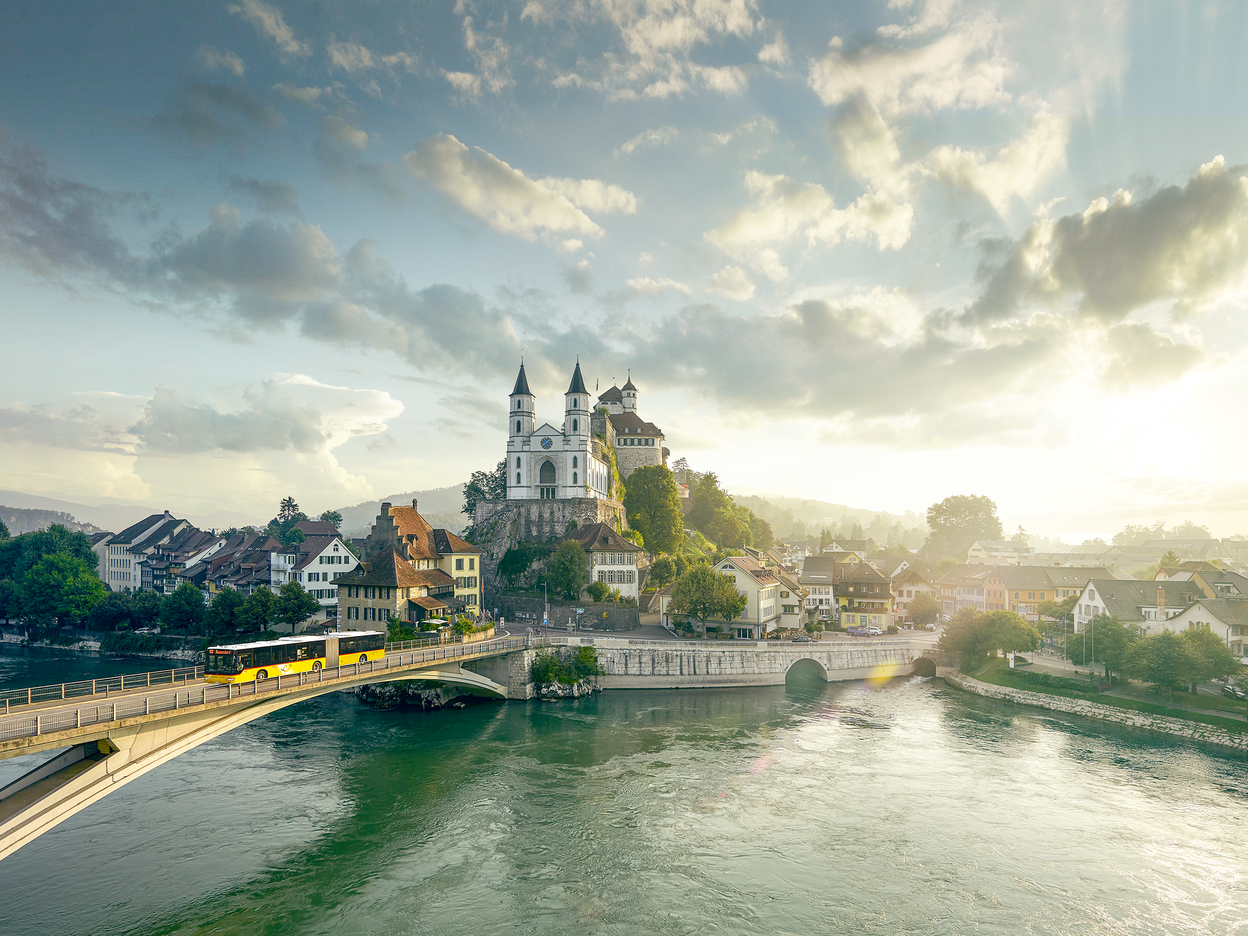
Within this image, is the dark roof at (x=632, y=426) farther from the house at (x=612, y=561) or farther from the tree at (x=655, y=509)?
the house at (x=612, y=561)

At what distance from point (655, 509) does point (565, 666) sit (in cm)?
4743

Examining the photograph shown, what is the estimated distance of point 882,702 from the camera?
58.0 m

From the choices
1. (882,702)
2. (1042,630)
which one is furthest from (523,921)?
(1042,630)

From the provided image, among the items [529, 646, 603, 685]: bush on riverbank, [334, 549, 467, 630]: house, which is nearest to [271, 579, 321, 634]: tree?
[334, 549, 467, 630]: house

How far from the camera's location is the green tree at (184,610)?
3162 inches

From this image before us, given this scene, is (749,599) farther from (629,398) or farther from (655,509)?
(629,398)

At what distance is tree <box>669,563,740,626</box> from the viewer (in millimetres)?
68312

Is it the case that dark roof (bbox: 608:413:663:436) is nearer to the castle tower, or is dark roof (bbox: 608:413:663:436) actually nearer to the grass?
the castle tower

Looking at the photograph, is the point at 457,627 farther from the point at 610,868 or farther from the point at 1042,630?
the point at 1042,630

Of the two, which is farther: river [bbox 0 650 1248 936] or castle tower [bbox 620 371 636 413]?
castle tower [bbox 620 371 636 413]

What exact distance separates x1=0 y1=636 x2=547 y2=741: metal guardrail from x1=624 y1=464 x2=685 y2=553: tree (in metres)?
60.3

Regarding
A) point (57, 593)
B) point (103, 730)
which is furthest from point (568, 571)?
point (57, 593)

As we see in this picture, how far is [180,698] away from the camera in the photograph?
88.7ft

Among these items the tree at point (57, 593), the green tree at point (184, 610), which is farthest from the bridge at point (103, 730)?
the tree at point (57, 593)
